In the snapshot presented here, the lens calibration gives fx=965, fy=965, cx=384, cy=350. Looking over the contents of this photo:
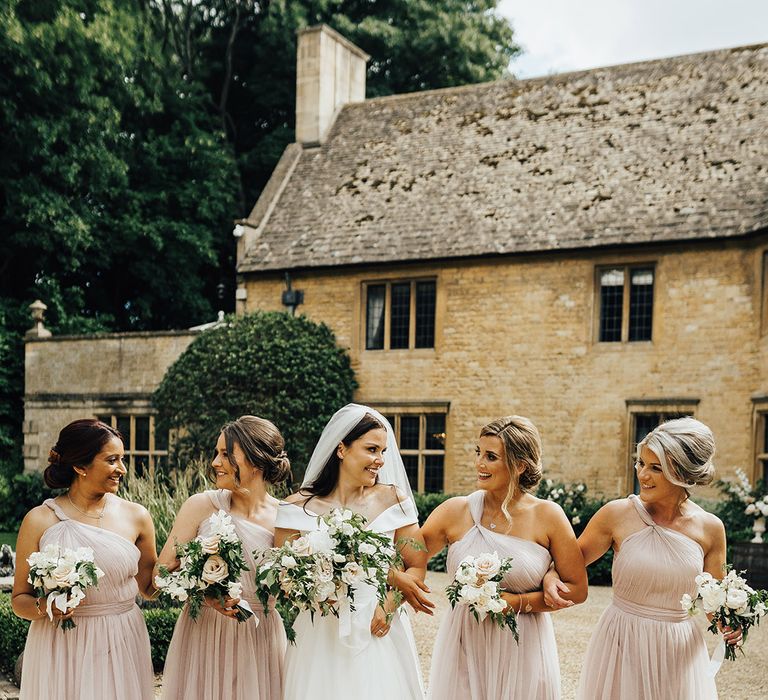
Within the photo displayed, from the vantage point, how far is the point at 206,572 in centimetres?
420

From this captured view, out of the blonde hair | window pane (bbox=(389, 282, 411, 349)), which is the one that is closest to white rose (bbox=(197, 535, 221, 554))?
the blonde hair

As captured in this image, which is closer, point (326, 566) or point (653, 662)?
point (326, 566)

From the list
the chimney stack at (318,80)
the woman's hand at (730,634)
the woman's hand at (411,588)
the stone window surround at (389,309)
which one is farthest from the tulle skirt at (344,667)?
the chimney stack at (318,80)

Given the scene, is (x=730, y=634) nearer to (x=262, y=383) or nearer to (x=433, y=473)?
(x=433, y=473)

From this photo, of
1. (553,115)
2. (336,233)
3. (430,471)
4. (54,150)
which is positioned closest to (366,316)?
(336,233)

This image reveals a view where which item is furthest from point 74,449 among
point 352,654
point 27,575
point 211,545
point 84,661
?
point 352,654

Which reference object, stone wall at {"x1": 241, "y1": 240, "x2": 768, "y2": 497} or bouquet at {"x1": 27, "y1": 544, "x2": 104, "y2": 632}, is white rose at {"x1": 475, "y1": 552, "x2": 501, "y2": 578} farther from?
stone wall at {"x1": 241, "y1": 240, "x2": 768, "y2": 497}

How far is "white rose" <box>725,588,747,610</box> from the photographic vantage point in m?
4.05

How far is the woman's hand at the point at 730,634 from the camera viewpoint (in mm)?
4145

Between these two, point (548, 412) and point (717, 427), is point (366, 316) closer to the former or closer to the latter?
point (548, 412)

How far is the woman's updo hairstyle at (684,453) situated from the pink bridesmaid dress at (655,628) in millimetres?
286

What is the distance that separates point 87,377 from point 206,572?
691 inches

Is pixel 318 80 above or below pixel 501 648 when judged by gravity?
above

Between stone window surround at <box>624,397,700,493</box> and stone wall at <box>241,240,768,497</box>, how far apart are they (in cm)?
3
